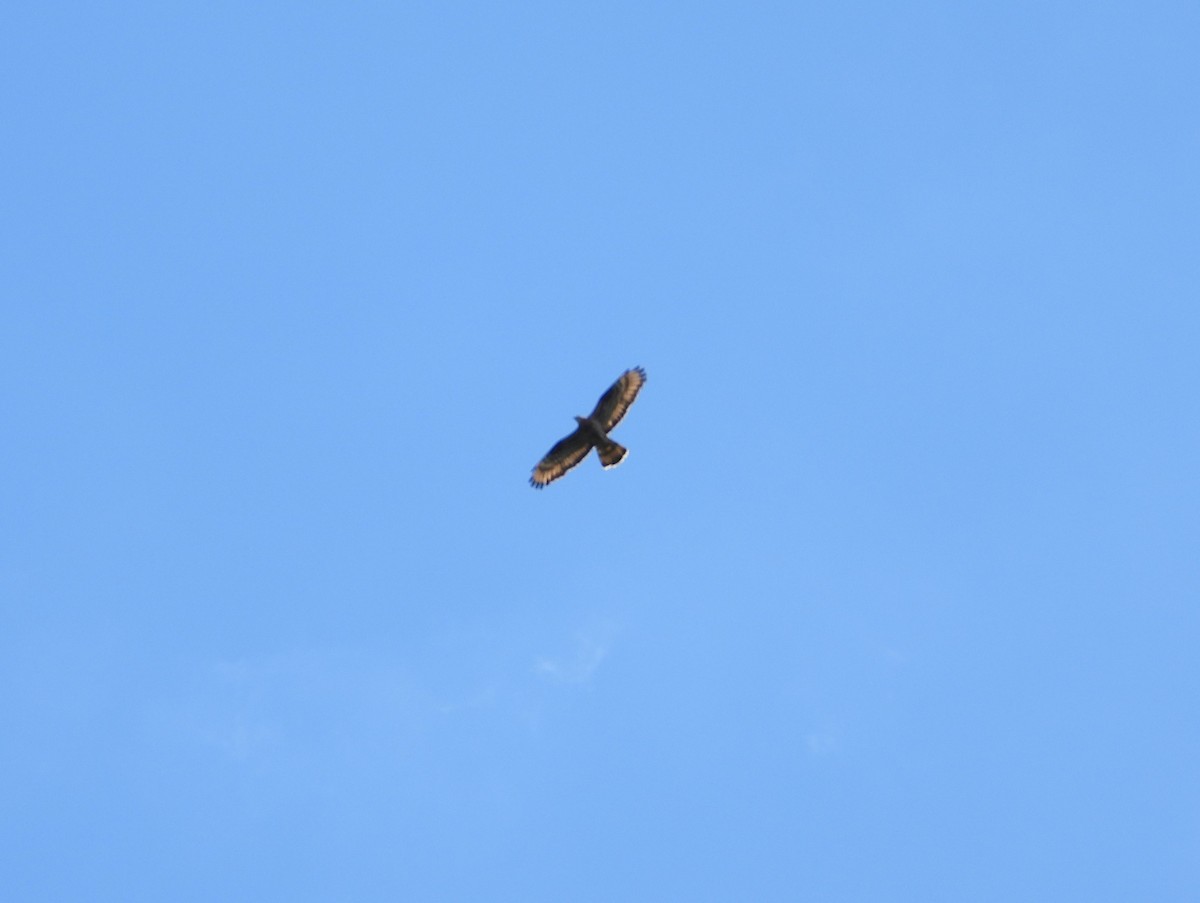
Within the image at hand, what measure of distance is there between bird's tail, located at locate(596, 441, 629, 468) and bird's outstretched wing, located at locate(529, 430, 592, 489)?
0.36 meters

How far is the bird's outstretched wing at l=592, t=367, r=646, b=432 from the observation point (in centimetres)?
5491

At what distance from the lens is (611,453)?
5503 centimetres

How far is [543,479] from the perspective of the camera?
55844 mm

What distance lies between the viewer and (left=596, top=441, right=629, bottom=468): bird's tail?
54969 mm

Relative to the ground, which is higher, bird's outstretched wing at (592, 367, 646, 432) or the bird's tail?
bird's outstretched wing at (592, 367, 646, 432)

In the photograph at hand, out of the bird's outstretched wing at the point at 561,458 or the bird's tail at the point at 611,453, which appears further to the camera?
the bird's outstretched wing at the point at 561,458

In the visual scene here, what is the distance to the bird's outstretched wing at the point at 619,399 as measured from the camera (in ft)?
180

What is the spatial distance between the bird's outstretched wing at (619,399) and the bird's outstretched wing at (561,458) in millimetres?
Answer: 518

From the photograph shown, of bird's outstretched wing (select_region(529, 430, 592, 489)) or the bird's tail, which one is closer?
the bird's tail

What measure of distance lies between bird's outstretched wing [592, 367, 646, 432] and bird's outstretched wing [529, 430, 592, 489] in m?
0.52

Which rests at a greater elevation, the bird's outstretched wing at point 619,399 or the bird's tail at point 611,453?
the bird's outstretched wing at point 619,399

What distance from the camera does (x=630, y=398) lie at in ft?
181

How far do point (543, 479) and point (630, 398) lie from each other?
8.33ft

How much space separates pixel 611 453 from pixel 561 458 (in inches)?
48.5
